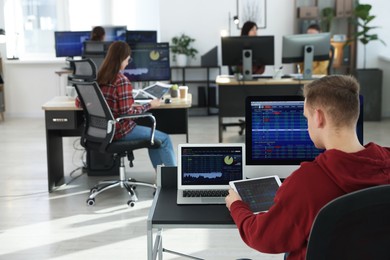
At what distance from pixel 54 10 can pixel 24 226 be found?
5.77 metres

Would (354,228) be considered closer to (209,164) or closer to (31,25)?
(209,164)

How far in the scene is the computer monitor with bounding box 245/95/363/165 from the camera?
2.64m

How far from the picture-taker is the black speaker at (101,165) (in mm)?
5566

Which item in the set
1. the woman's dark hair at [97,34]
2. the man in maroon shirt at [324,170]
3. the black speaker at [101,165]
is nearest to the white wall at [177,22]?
the woman's dark hair at [97,34]

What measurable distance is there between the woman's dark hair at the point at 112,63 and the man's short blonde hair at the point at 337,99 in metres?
2.98

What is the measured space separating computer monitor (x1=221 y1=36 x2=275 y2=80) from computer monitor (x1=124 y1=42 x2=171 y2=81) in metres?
0.91

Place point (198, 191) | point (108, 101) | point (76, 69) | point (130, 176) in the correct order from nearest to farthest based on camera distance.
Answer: point (198, 191)
point (108, 101)
point (76, 69)
point (130, 176)

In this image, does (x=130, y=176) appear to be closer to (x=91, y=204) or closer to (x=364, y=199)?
(x=91, y=204)

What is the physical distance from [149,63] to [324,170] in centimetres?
413

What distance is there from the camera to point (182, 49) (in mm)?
8992

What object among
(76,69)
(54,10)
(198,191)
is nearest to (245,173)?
(198,191)

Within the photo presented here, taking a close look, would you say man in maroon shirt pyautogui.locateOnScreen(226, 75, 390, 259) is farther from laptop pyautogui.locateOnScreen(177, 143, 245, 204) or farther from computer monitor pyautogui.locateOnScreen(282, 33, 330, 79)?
computer monitor pyautogui.locateOnScreen(282, 33, 330, 79)

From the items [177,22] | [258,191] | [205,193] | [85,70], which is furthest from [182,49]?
[258,191]

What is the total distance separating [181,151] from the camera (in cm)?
257
